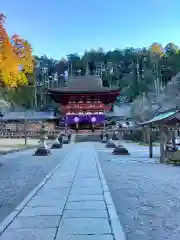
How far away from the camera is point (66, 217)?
201 inches

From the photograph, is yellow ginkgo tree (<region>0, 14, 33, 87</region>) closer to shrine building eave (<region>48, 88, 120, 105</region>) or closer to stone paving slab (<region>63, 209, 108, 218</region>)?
stone paving slab (<region>63, 209, 108, 218</region>)

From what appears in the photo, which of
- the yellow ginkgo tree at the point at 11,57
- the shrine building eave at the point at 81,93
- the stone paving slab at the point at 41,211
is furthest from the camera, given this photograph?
the shrine building eave at the point at 81,93

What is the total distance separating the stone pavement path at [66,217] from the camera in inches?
167

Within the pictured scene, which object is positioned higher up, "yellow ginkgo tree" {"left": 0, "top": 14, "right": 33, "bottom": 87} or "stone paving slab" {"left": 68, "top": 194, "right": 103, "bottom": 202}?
"yellow ginkgo tree" {"left": 0, "top": 14, "right": 33, "bottom": 87}

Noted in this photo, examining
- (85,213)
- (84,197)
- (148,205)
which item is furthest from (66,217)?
(148,205)

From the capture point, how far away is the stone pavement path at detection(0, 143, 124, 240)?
425 cm

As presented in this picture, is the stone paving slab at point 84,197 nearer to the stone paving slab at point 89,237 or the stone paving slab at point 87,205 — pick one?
the stone paving slab at point 87,205

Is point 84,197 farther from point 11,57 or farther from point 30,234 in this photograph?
point 11,57

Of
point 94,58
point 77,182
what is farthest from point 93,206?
point 94,58

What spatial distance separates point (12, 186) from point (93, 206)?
13.2 feet

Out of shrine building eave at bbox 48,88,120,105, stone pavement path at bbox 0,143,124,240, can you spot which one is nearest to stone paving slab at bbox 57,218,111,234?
stone pavement path at bbox 0,143,124,240

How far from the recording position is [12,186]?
9172mm

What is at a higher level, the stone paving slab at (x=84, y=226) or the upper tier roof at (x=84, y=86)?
the upper tier roof at (x=84, y=86)

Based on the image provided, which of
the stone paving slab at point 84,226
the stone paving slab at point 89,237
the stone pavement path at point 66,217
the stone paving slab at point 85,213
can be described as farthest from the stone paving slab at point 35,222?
the stone paving slab at point 89,237
